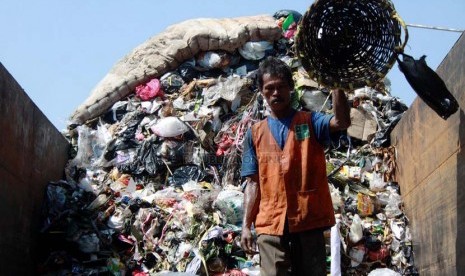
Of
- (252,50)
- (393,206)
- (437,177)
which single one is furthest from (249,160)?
(252,50)

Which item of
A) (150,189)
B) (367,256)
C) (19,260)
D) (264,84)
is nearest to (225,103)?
(150,189)

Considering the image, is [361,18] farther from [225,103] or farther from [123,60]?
[123,60]

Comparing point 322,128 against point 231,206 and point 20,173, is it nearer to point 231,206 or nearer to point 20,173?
point 20,173

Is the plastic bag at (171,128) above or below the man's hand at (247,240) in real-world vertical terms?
above

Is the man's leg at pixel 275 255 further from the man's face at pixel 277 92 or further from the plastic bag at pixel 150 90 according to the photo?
the plastic bag at pixel 150 90

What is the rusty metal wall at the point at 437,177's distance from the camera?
324 cm

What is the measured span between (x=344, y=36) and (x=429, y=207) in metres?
1.96

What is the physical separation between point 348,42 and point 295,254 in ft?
3.54

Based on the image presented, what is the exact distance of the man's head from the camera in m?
2.89

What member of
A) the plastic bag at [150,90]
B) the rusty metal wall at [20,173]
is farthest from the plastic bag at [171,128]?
the rusty metal wall at [20,173]

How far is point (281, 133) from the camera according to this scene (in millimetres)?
2895

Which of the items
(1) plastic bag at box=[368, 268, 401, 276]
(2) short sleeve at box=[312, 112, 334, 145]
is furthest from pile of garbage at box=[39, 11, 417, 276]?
(2) short sleeve at box=[312, 112, 334, 145]

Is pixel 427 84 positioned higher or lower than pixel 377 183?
higher

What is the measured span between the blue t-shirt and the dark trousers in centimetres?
38
